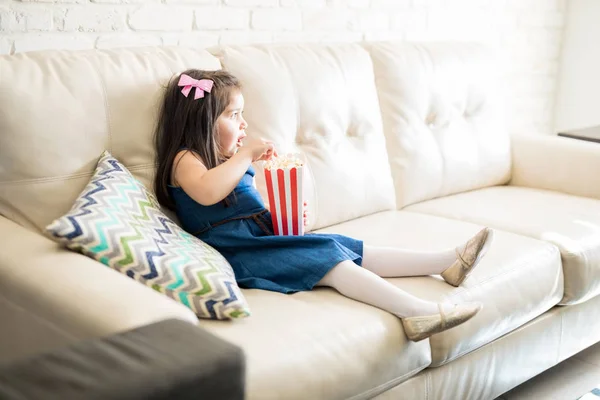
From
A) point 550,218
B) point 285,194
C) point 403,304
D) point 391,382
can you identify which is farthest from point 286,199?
point 550,218

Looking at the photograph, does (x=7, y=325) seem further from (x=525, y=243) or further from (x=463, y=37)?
(x=463, y=37)

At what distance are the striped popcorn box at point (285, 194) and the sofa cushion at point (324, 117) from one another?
0.24 meters

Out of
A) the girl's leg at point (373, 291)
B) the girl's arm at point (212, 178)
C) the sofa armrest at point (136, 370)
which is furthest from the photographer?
the girl's arm at point (212, 178)

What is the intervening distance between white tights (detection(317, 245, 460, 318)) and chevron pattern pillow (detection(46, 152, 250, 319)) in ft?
0.91

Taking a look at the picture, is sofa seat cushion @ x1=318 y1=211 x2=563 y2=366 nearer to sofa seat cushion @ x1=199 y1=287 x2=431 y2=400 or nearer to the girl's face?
sofa seat cushion @ x1=199 y1=287 x2=431 y2=400

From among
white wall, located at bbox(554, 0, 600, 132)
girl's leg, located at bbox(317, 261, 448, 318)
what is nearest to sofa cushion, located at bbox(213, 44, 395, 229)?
girl's leg, located at bbox(317, 261, 448, 318)

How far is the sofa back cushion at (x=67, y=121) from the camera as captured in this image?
1575 millimetres

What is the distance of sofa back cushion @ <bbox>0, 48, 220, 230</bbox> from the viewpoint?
62.0 inches

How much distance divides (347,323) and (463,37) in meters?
2.09

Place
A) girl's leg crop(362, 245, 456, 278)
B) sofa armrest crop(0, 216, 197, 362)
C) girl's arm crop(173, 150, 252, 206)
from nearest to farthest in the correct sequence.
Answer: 1. sofa armrest crop(0, 216, 197, 362)
2. girl's arm crop(173, 150, 252, 206)
3. girl's leg crop(362, 245, 456, 278)

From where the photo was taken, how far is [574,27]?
12.2 ft

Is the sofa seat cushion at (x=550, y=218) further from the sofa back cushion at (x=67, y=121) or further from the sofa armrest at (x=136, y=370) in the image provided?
the sofa armrest at (x=136, y=370)

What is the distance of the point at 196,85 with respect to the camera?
1744 mm

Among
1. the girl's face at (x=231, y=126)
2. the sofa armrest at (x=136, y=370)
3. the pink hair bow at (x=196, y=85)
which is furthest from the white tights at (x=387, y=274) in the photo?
the sofa armrest at (x=136, y=370)
